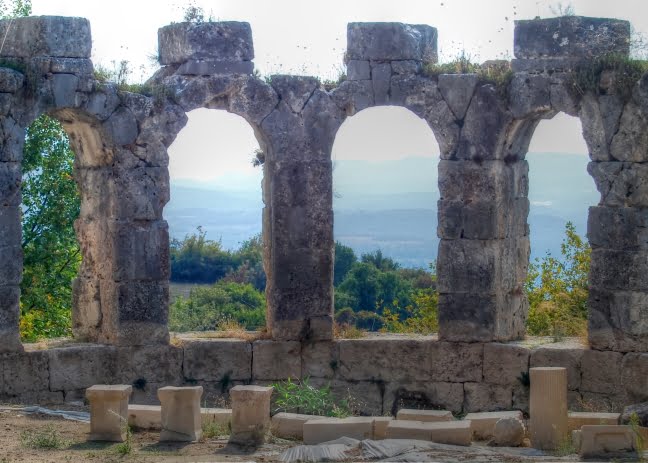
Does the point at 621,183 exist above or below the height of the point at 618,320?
above

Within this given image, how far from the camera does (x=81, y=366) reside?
15.4m

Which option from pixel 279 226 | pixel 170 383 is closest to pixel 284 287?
pixel 279 226

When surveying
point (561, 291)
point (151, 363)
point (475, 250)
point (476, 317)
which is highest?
point (475, 250)

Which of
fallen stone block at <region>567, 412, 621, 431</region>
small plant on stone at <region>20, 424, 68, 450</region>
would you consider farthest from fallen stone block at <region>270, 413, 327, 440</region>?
fallen stone block at <region>567, 412, 621, 431</region>

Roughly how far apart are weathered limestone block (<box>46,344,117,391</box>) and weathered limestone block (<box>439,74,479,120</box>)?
15.6ft

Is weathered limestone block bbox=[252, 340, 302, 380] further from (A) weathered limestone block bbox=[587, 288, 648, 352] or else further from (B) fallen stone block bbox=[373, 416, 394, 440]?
(A) weathered limestone block bbox=[587, 288, 648, 352]

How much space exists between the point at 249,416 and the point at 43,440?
75.2 inches

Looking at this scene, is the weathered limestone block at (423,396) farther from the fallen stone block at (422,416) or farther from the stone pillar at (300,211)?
the fallen stone block at (422,416)

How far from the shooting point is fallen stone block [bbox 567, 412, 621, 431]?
13.3m

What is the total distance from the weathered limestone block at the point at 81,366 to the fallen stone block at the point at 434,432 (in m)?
4.18

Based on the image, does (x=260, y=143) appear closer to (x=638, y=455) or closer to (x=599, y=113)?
(x=599, y=113)

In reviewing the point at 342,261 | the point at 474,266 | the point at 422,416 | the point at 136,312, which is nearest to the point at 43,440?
the point at 136,312

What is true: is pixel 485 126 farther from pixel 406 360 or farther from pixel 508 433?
pixel 508 433

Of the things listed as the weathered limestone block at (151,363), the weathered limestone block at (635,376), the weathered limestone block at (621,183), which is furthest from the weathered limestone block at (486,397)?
the weathered limestone block at (151,363)
